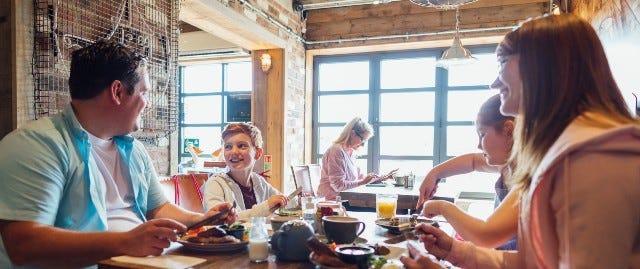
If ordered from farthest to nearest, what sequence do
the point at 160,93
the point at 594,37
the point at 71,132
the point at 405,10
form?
the point at 405,10 < the point at 160,93 < the point at 71,132 < the point at 594,37

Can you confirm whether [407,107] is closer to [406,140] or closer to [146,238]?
[406,140]

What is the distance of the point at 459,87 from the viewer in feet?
17.4

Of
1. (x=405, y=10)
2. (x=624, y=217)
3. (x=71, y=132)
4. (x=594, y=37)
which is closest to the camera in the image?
(x=624, y=217)

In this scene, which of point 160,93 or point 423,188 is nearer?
point 423,188

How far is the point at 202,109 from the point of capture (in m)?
7.27

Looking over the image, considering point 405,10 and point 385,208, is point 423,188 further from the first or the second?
point 405,10

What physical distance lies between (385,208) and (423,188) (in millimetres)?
213

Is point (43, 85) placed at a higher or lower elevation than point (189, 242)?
higher

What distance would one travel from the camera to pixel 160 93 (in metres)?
2.81

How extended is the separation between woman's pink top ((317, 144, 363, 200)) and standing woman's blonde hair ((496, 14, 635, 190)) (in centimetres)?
290

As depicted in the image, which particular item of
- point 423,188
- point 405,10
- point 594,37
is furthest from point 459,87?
point 594,37

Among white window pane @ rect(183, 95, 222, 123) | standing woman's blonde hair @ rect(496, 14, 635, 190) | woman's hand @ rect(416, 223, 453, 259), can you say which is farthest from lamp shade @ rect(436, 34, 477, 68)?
white window pane @ rect(183, 95, 222, 123)

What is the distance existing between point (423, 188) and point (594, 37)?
1.21 meters

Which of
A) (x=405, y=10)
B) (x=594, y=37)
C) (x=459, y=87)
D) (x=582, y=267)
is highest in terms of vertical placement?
(x=405, y=10)
